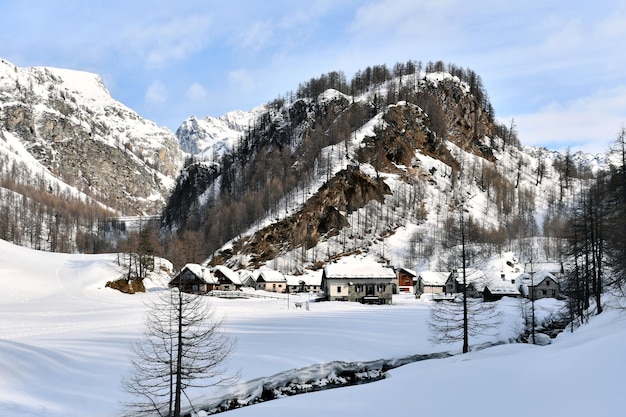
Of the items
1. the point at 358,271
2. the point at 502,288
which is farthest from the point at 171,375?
the point at 502,288

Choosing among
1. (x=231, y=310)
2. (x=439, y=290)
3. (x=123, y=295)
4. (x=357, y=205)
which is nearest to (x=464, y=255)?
(x=231, y=310)

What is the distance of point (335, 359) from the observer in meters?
33.1

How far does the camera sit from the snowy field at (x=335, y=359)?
15648mm

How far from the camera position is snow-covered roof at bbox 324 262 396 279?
81.9 meters

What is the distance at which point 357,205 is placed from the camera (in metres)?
149

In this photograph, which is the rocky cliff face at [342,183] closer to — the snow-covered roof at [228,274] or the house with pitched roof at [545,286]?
the snow-covered roof at [228,274]

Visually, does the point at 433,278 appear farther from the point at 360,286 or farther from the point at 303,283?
the point at 360,286

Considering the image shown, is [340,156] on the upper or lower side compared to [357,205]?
upper

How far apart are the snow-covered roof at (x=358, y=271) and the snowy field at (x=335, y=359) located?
22337 mm

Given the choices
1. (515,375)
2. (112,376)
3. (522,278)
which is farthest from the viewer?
(522,278)

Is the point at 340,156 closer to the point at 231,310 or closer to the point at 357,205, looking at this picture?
the point at 357,205

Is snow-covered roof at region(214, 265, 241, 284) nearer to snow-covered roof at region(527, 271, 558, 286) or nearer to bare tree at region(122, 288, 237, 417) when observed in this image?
snow-covered roof at region(527, 271, 558, 286)

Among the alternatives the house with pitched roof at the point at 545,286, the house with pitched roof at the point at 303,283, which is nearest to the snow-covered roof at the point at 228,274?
the house with pitched roof at the point at 303,283

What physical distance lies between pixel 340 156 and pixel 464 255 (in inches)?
4973
